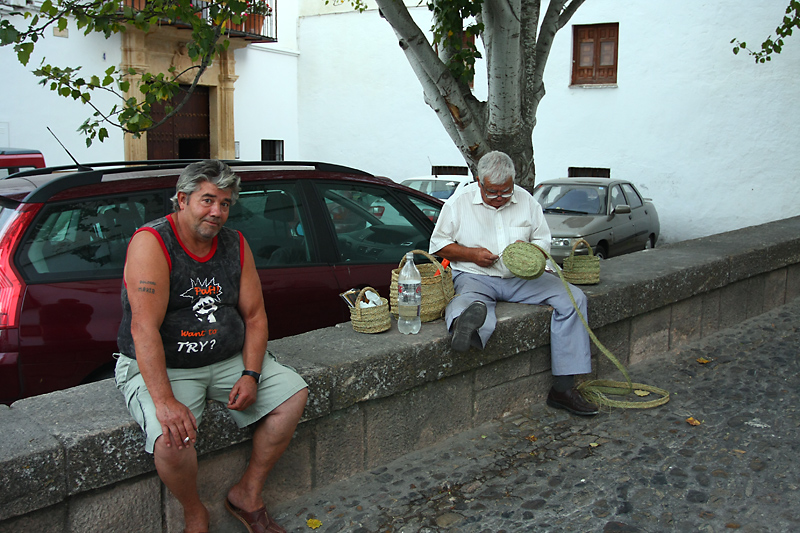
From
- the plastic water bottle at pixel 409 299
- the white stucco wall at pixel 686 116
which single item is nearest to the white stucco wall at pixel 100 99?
the white stucco wall at pixel 686 116

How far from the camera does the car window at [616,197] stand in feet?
38.9

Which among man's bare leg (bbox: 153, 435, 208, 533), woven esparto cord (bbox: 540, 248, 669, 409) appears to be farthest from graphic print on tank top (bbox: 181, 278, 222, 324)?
woven esparto cord (bbox: 540, 248, 669, 409)

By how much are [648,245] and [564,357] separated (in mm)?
9121

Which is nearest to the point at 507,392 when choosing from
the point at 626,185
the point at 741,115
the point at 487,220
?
the point at 487,220

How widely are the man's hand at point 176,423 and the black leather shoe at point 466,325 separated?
147 centimetres

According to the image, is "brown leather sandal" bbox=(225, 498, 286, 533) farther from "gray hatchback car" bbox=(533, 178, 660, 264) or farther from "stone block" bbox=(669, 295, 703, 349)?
"gray hatchback car" bbox=(533, 178, 660, 264)

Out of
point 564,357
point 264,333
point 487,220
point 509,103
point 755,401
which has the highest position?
point 509,103

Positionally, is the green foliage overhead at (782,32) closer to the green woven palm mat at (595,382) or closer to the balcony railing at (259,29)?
the green woven palm mat at (595,382)

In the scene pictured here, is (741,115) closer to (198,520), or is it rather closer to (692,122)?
(692,122)

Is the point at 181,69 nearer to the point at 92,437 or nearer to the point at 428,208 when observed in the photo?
the point at 428,208

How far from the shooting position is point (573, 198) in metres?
12.0

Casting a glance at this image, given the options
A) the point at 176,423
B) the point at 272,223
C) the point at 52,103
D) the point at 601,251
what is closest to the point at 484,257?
the point at 272,223

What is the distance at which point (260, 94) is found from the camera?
2067cm

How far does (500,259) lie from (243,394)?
2140mm
